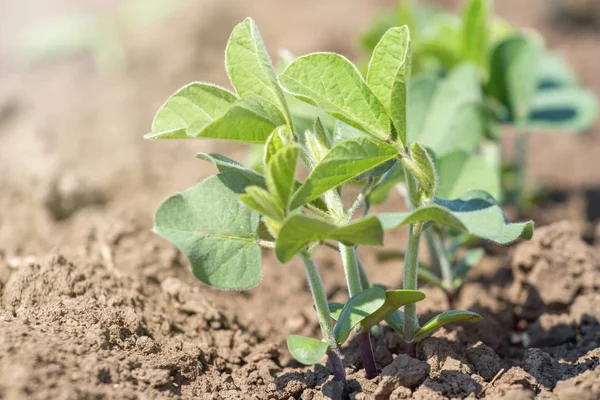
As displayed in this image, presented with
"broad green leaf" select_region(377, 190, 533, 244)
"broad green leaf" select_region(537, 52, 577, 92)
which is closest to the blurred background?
"broad green leaf" select_region(537, 52, 577, 92)

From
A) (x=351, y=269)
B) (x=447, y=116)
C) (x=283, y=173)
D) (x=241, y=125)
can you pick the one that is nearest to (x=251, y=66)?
(x=241, y=125)

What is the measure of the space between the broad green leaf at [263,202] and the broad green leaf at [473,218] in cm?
20

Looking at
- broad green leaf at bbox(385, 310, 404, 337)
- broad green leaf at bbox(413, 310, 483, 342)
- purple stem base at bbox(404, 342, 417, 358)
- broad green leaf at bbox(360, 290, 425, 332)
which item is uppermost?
broad green leaf at bbox(360, 290, 425, 332)

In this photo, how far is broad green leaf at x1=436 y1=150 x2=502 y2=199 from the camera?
1.92 m

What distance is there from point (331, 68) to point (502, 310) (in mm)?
1109

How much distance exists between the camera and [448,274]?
2.08 m

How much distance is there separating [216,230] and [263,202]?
19cm

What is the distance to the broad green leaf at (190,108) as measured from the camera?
1475 mm

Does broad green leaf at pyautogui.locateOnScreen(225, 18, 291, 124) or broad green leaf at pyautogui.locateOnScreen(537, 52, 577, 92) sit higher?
broad green leaf at pyautogui.locateOnScreen(225, 18, 291, 124)

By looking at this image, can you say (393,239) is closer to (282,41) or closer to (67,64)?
(282,41)

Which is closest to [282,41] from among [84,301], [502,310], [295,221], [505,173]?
[505,173]

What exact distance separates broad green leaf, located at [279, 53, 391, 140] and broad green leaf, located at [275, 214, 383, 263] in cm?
24

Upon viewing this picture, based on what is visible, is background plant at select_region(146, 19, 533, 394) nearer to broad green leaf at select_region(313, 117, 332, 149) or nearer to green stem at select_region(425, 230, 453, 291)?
broad green leaf at select_region(313, 117, 332, 149)

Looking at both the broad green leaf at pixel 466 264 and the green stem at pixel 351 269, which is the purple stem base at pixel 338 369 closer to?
the green stem at pixel 351 269
